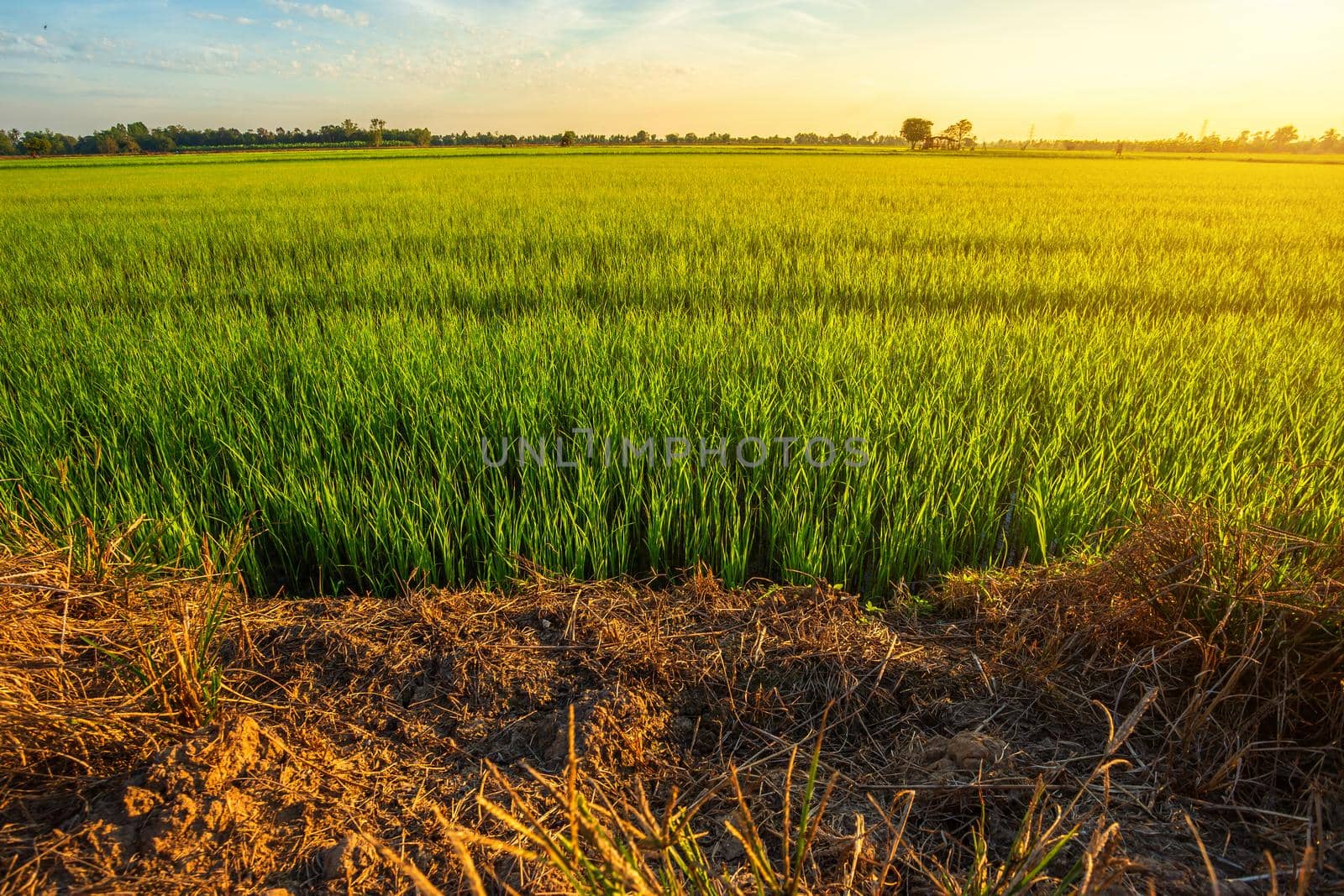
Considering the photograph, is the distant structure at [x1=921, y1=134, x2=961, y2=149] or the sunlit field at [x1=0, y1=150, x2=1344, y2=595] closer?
the sunlit field at [x1=0, y1=150, x2=1344, y2=595]

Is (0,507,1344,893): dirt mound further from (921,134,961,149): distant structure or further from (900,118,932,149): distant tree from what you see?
(900,118,932,149): distant tree

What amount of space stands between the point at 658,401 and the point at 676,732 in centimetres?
148

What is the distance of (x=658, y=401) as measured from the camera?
2.55 meters

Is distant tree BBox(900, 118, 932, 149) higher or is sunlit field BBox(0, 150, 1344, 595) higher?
distant tree BBox(900, 118, 932, 149)

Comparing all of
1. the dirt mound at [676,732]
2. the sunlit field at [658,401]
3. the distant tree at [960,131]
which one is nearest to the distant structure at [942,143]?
the distant tree at [960,131]

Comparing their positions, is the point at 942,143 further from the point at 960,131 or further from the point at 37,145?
the point at 37,145

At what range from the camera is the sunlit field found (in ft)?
6.68

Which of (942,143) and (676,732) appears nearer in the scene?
(676,732)

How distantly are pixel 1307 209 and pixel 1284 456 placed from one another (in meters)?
12.0

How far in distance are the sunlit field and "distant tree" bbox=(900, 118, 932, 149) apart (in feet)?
216

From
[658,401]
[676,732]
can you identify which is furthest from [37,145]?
[676,732]

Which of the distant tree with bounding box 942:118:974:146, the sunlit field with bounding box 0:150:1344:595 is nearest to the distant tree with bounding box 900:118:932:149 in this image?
the distant tree with bounding box 942:118:974:146

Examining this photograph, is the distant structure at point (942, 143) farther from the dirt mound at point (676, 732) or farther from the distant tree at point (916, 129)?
the dirt mound at point (676, 732)

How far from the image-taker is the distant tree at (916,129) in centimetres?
6231
